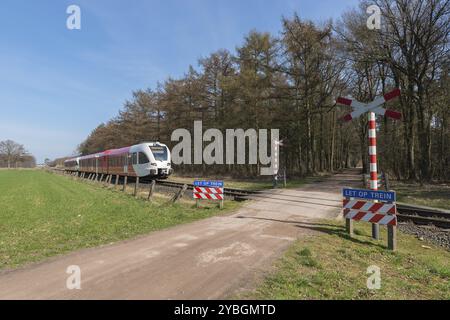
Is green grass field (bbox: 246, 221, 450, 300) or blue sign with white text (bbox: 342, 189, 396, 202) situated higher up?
blue sign with white text (bbox: 342, 189, 396, 202)

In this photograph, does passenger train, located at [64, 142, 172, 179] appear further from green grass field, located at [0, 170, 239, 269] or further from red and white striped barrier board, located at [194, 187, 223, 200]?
red and white striped barrier board, located at [194, 187, 223, 200]

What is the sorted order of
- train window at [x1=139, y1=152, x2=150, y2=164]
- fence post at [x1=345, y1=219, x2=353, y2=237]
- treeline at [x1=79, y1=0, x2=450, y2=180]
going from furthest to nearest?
1. train window at [x1=139, y1=152, x2=150, y2=164]
2. treeline at [x1=79, y1=0, x2=450, y2=180]
3. fence post at [x1=345, y1=219, x2=353, y2=237]

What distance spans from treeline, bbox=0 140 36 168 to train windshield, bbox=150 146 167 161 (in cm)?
10565

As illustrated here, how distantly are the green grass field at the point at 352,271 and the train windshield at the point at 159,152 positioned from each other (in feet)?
63.2

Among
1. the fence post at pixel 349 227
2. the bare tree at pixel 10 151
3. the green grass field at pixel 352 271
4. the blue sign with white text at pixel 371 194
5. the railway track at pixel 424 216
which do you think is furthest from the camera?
the bare tree at pixel 10 151

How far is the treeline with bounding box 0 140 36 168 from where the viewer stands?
11175cm

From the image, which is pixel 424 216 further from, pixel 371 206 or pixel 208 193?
pixel 208 193

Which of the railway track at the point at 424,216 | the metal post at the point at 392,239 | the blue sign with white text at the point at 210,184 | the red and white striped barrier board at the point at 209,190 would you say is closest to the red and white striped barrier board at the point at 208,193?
the red and white striped barrier board at the point at 209,190

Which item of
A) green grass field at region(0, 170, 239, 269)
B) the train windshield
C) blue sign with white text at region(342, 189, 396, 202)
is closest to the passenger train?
the train windshield

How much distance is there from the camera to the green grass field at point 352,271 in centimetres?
496

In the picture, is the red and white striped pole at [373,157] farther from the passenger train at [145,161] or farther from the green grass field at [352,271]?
the passenger train at [145,161]

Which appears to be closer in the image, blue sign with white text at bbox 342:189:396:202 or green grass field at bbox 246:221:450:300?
green grass field at bbox 246:221:450:300

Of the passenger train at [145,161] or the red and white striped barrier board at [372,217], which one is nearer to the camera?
the red and white striped barrier board at [372,217]

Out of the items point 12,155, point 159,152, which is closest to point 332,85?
point 159,152
